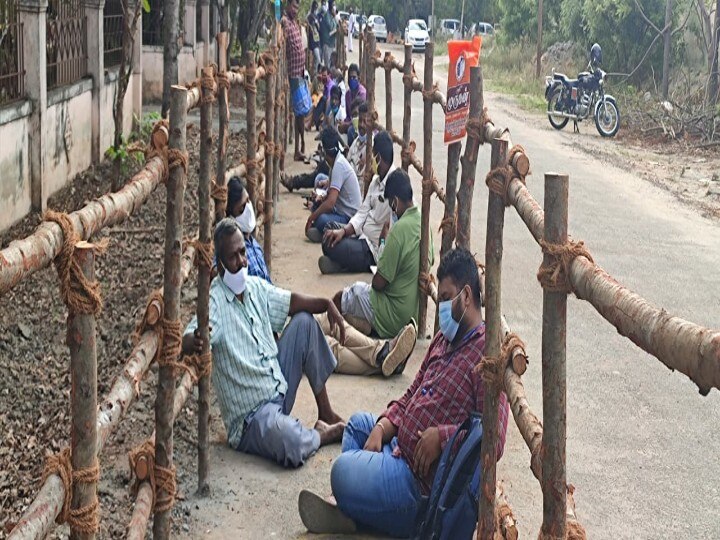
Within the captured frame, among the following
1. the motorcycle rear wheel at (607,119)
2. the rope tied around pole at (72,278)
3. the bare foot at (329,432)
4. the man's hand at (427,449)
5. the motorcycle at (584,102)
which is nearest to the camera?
the rope tied around pole at (72,278)

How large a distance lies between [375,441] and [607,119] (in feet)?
52.1

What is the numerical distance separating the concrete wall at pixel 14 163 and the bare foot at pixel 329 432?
435 cm

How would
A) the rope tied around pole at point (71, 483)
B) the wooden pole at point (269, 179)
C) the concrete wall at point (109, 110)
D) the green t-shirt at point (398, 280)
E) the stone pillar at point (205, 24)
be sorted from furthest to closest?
1. the stone pillar at point (205, 24)
2. the concrete wall at point (109, 110)
3. the wooden pole at point (269, 179)
4. the green t-shirt at point (398, 280)
5. the rope tied around pole at point (71, 483)

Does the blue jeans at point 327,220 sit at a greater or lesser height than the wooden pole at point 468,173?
lesser

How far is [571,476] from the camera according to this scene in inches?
207

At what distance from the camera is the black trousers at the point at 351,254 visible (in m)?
8.73

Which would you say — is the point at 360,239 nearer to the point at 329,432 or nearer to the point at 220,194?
the point at 220,194

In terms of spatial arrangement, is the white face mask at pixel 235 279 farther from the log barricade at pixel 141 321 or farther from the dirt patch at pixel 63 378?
the dirt patch at pixel 63 378

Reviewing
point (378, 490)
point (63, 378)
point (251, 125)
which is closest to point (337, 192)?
point (251, 125)

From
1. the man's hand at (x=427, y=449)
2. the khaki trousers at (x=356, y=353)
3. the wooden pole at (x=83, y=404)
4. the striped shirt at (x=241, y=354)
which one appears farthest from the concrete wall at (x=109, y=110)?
the wooden pole at (x=83, y=404)

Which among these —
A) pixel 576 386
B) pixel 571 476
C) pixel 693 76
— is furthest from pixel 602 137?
pixel 571 476

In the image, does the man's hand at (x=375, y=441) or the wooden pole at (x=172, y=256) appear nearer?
the wooden pole at (x=172, y=256)

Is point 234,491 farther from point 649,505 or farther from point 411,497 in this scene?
point 649,505

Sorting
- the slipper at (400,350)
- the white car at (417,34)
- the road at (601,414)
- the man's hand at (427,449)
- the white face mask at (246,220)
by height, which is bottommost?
the road at (601,414)
